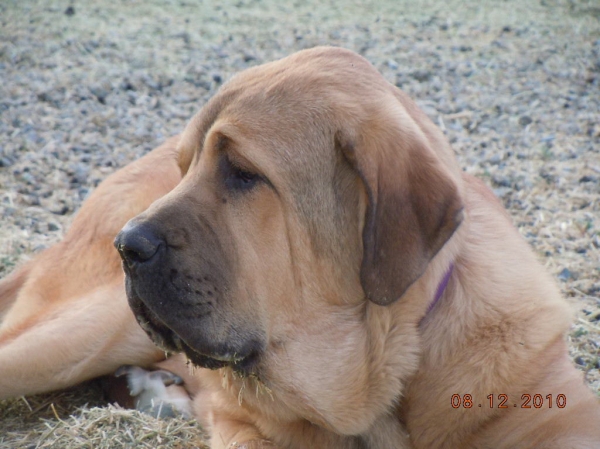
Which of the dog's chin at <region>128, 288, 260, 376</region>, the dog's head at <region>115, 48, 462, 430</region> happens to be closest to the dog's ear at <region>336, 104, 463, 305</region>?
the dog's head at <region>115, 48, 462, 430</region>

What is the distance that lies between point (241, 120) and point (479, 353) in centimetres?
127

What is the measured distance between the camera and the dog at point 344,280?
108 inches

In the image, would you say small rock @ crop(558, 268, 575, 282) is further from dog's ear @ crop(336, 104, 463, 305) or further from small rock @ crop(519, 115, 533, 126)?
small rock @ crop(519, 115, 533, 126)

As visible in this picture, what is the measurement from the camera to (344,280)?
2883 millimetres

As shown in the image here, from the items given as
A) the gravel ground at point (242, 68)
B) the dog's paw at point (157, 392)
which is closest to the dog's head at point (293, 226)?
the gravel ground at point (242, 68)

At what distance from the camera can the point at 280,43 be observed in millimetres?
10219

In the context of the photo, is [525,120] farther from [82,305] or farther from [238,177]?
[238,177]

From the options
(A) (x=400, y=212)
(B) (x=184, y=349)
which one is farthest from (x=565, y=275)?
(B) (x=184, y=349)

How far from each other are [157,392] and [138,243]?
1666 millimetres

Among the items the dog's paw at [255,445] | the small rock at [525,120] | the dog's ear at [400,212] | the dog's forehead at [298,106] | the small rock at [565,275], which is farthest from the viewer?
the small rock at [525,120]

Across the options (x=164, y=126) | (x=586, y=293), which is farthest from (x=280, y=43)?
(x=586, y=293)

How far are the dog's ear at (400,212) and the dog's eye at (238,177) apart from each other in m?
0.40

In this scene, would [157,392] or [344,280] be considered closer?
[344,280]

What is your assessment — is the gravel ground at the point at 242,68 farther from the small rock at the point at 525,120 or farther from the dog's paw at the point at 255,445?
the dog's paw at the point at 255,445
